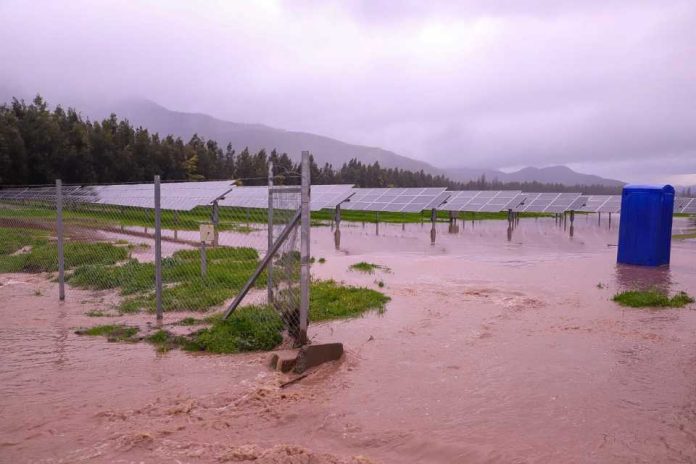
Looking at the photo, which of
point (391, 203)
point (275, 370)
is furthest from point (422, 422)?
point (391, 203)

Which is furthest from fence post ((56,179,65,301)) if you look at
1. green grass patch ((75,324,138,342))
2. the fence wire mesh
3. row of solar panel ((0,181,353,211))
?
green grass patch ((75,324,138,342))

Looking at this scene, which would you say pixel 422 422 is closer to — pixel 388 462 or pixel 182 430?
pixel 388 462

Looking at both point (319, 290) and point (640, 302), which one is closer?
point (640, 302)

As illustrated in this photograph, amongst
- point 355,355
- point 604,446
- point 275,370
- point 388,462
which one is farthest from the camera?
point 355,355

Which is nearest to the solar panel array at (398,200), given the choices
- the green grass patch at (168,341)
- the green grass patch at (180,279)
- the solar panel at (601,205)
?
the solar panel at (601,205)

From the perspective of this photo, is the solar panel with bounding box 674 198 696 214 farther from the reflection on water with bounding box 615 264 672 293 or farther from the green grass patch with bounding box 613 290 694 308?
the green grass patch with bounding box 613 290 694 308

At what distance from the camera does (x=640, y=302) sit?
32.7 ft

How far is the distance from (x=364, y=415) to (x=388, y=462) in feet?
2.86

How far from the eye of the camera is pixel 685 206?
4122cm

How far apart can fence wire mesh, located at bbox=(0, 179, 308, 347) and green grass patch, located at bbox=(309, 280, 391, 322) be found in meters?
0.89

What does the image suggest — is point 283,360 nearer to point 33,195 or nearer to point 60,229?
point 60,229

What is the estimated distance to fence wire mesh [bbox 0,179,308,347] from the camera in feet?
23.7

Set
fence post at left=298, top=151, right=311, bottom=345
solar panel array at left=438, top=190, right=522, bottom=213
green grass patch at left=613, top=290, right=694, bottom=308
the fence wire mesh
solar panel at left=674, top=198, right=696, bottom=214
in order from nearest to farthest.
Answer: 1. fence post at left=298, top=151, right=311, bottom=345
2. the fence wire mesh
3. green grass patch at left=613, top=290, right=694, bottom=308
4. solar panel array at left=438, top=190, right=522, bottom=213
5. solar panel at left=674, top=198, right=696, bottom=214

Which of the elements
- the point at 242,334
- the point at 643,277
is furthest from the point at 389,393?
the point at 643,277
